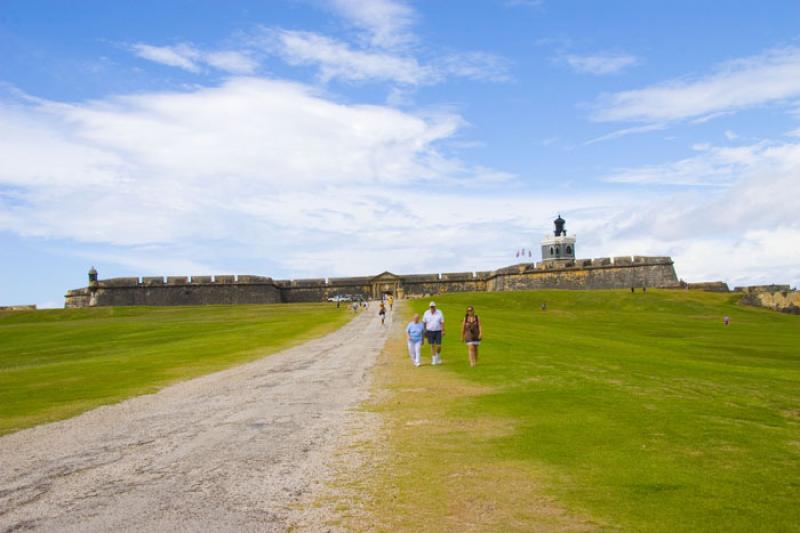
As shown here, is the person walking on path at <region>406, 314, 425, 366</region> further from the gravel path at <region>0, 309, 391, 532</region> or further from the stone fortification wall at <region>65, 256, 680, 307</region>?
the stone fortification wall at <region>65, 256, 680, 307</region>

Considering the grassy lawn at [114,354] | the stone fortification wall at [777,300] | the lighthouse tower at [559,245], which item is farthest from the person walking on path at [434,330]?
the lighthouse tower at [559,245]

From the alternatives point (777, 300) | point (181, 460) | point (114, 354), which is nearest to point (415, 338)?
point (181, 460)

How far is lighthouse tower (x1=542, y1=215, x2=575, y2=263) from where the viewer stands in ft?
280

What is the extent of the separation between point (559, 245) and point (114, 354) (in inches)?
2598

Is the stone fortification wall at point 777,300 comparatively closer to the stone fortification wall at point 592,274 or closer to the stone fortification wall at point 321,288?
the stone fortification wall at point 592,274

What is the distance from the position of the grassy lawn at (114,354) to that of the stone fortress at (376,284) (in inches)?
497

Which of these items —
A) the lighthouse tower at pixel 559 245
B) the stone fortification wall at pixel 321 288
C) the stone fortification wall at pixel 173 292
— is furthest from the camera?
the lighthouse tower at pixel 559 245

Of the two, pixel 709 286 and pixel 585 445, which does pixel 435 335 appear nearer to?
pixel 585 445

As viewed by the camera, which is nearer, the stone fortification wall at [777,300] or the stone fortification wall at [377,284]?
the stone fortification wall at [777,300]

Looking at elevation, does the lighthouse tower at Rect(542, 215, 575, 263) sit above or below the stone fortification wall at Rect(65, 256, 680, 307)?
above

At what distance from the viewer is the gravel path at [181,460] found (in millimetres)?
6824

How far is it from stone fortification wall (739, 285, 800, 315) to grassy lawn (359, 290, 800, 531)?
141 ft

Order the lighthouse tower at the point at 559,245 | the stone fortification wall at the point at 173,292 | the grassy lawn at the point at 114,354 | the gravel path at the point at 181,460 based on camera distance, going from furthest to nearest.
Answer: the lighthouse tower at the point at 559,245
the stone fortification wall at the point at 173,292
the grassy lawn at the point at 114,354
the gravel path at the point at 181,460

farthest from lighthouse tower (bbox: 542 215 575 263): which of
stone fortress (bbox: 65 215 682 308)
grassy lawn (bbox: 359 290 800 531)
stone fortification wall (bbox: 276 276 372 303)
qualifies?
grassy lawn (bbox: 359 290 800 531)
